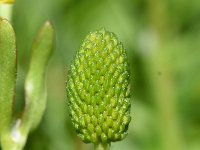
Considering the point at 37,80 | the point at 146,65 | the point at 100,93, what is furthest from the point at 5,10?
the point at 146,65

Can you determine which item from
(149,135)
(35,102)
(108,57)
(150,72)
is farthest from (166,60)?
(108,57)

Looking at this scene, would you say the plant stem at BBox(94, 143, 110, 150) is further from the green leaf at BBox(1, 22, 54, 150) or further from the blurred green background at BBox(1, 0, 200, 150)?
the blurred green background at BBox(1, 0, 200, 150)

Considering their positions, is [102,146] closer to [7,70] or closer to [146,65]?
[7,70]

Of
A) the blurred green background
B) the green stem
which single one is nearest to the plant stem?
the green stem

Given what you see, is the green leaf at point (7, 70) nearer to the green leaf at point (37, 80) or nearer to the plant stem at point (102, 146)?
the green leaf at point (37, 80)

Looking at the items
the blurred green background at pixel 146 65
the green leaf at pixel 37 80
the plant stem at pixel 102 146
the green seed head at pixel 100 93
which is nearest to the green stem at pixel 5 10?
the green leaf at pixel 37 80

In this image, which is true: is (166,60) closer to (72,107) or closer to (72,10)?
(72,10)
